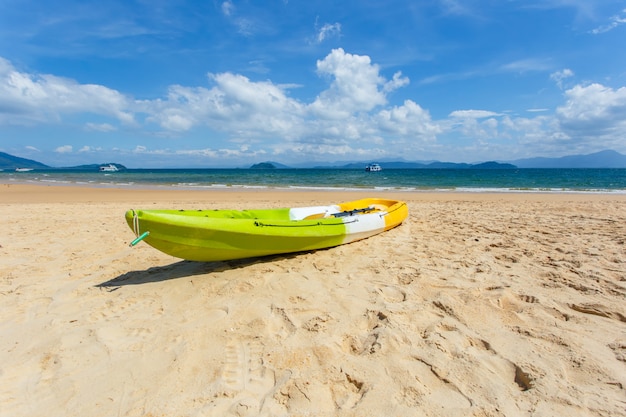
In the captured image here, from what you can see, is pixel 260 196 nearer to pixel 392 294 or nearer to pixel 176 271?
pixel 176 271

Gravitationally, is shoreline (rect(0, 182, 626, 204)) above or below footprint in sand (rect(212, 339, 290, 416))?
above

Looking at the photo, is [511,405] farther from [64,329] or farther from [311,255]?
[64,329]

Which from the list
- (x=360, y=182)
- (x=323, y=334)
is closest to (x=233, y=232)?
(x=323, y=334)

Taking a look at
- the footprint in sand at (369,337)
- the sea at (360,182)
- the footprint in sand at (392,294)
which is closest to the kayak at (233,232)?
the footprint in sand at (392,294)

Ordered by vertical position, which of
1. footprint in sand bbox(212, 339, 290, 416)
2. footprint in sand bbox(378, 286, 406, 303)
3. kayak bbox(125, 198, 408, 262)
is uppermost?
kayak bbox(125, 198, 408, 262)

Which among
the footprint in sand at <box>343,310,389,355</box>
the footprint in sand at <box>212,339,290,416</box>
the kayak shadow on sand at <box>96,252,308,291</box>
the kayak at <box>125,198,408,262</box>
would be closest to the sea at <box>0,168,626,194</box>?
the kayak at <box>125,198,408,262</box>

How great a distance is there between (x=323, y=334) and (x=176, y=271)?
2547 mm

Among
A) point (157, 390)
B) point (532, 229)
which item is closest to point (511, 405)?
point (157, 390)

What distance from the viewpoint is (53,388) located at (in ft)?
7.43

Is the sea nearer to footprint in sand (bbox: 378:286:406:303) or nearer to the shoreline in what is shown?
the shoreline

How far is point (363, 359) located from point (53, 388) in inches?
→ 85.1

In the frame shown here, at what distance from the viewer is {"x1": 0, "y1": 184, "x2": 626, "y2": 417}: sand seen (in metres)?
2.09

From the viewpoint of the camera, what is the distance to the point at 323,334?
9.09 ft

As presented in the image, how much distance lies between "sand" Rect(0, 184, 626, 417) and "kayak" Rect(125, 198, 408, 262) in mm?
257
